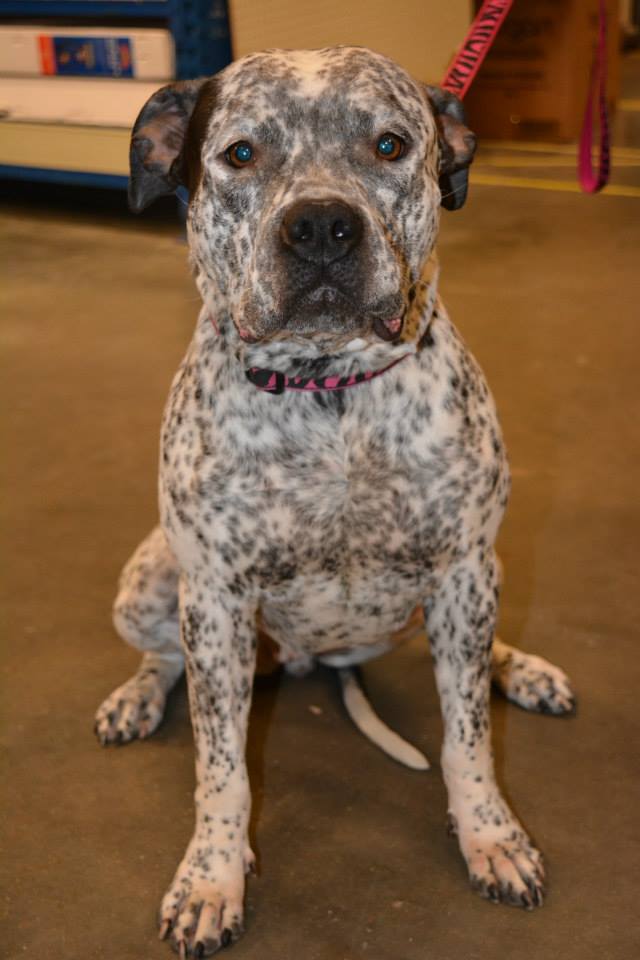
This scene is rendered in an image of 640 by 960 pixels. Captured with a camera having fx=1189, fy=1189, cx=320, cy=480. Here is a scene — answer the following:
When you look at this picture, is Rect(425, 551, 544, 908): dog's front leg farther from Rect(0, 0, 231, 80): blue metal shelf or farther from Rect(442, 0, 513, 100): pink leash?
Rect(0, 0, 231, 80): blue metal shelf

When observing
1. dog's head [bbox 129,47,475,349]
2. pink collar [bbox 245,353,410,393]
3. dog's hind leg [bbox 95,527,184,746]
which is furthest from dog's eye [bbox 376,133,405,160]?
dog's hind leg [bbox 95,527,184,746]

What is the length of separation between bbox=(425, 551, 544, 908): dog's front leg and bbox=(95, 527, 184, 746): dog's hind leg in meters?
0.59

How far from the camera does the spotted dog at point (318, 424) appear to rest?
1736 mm

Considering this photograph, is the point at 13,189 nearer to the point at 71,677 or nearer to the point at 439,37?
the point at 439,37

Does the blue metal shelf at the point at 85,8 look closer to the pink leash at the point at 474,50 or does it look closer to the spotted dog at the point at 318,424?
the pink leash at the point at 474,50

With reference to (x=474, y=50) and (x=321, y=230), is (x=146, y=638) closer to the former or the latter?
(x=321, y=230)

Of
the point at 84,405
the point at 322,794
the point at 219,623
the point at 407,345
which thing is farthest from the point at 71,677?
the point at 84,405

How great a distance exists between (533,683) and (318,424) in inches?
37.1

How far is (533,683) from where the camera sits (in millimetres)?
2547

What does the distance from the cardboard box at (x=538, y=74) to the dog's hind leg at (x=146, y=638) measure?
5.81 meters

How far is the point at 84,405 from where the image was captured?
14.0 feet

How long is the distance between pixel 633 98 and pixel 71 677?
7538mm

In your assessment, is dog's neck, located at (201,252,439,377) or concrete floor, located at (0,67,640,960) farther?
concrete floor, located at (0,67,640,960)

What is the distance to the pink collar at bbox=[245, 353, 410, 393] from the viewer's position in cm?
189
